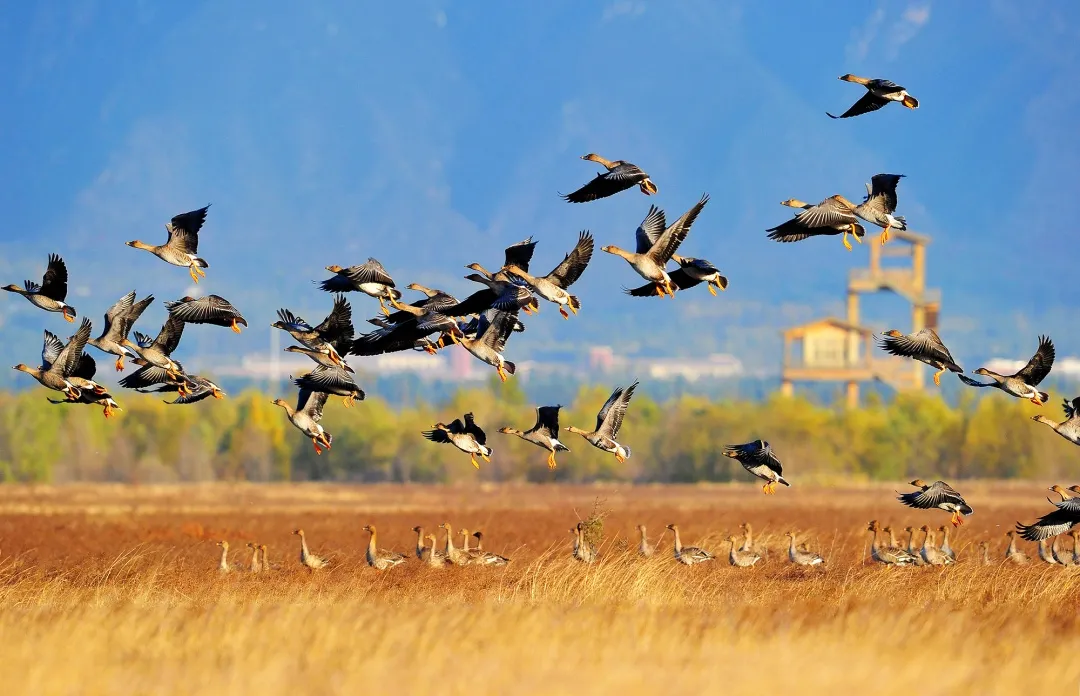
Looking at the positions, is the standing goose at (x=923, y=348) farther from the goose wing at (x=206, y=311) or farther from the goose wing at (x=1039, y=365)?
the goose wing at (x=206, y=311)

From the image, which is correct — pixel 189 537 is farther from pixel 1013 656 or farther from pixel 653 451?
pixel 653 451

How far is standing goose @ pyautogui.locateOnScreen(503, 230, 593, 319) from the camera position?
23.9 metres

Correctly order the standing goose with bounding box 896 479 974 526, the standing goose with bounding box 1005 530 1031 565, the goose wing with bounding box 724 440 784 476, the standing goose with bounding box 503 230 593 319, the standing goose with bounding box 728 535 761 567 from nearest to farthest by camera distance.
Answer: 1. the standing goose with bounding box 503 230 593 319
2. the goose wing with bounding box 724 440 784 476
3. the standing goose with bounding box 896 479 974 526
4. the standing goose with bounding box 728 535 761 567
5. the standing goose with bounding box 1005 530 1031 565

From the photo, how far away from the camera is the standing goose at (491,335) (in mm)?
25562

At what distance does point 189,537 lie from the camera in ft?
141

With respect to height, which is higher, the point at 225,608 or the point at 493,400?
the point at 493,400

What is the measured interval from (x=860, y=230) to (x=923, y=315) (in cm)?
12401

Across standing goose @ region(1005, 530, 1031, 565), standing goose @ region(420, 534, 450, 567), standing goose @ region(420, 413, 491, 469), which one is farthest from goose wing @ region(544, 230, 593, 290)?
standing goose @ region(1005, 530, 1031, 565)

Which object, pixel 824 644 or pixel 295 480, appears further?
pixel 295 480

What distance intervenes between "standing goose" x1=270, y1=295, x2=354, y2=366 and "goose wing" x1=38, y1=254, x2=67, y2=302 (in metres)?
3.08

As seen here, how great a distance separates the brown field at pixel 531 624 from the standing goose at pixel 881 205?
493 centimetres

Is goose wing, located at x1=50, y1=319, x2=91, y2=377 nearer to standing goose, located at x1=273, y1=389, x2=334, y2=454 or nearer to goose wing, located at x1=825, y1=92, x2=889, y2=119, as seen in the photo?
standing goose, located at x1=273, y1=389, x2=334, y2=454

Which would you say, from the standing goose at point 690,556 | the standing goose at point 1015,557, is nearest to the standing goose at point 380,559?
the standing goose at point 690,556

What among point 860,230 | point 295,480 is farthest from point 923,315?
point 860,230
